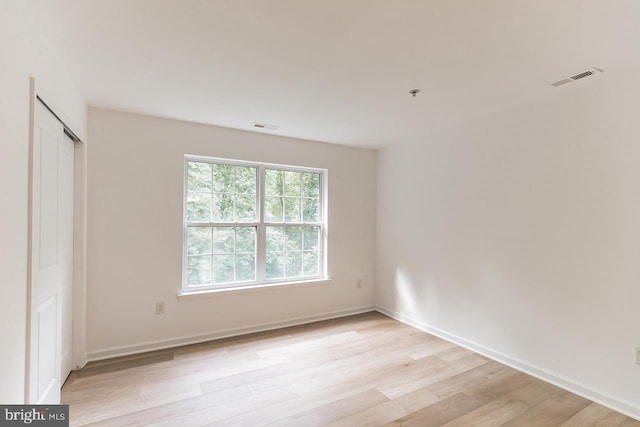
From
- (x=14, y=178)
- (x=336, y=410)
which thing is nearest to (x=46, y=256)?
(x=14, y=178)

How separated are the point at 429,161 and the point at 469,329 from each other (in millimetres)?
1878

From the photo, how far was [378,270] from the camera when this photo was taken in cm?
437

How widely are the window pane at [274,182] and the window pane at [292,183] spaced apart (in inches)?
2.2

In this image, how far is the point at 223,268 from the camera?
3.47m

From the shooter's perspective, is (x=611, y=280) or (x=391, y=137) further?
(x=391, y=137)

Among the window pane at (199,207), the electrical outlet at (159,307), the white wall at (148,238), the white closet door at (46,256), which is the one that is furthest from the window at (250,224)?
the white closet door at (46,256)

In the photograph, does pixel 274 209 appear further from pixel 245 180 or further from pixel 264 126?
pixel 264 126

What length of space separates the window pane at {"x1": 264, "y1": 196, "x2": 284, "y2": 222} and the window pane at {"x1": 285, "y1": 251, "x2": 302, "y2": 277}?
0.49 m

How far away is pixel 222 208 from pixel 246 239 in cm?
46

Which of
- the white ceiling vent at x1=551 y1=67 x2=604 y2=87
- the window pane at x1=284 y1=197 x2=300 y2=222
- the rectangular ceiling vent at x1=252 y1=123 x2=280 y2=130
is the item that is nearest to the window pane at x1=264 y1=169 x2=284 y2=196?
the window pane at x1=284 y1=197 x2=300 y2=222

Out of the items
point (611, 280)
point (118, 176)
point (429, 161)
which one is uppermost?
point (429, 161)

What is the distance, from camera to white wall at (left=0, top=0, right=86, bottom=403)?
1288 millimetres

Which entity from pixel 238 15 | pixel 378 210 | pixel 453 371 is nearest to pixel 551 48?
pixel 238 15

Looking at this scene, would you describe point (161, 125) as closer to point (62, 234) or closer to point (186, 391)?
point (62, 234)
